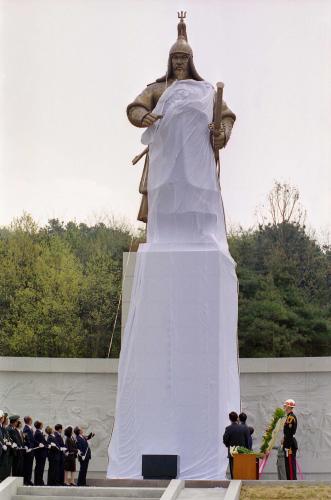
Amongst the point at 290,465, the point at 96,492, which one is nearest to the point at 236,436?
the point at 290,465

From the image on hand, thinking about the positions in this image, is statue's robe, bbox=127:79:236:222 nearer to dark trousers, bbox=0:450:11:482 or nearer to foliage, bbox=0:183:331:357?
dark trousers, bbox=0:450:11:482

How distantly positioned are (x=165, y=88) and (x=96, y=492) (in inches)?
280

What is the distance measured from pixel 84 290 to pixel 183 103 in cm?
1919

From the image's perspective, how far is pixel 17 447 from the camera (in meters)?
15.7

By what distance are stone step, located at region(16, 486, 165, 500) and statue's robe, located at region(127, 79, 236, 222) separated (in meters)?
5.59

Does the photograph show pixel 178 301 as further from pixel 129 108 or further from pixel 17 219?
pixel 17 219

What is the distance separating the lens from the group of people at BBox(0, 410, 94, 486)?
1545 centimetres

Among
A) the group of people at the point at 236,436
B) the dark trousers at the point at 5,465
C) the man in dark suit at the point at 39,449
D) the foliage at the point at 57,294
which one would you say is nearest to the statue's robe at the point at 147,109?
the man in dark suit at the point at 39,449

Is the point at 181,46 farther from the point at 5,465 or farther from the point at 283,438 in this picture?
the point at 5,465

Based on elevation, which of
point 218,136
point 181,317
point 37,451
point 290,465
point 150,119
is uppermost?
point 150,119

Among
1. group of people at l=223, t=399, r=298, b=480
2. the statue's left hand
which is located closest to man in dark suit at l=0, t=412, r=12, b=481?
group of people at l=223, t=399, r=298, b=480

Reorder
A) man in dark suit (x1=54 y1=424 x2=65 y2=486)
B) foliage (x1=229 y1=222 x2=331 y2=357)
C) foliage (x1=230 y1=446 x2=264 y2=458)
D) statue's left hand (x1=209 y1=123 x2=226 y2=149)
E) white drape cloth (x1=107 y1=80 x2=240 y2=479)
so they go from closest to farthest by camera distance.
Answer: foliage (x1=230 y1=446 x2=264 y2=458), man in dark suit (x1=54 y1=424 x2=65 y2=486), white drape cloth (x1=107 y1=80 x2=240 y2=479), statue's left hand (x1=209 y1=123 x2=226 y2=149), foliage (x1=229 y1=222 x2=331 y2=357)

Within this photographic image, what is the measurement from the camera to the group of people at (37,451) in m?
15.4

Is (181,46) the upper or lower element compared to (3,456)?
upper
